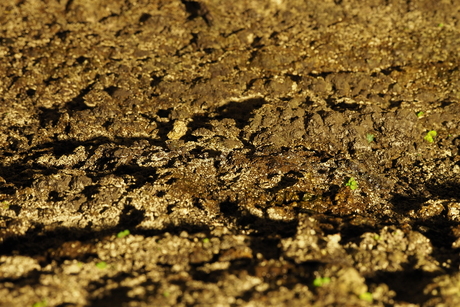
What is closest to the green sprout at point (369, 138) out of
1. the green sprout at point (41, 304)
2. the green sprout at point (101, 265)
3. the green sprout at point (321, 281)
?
the green sprout at point (321, 281)

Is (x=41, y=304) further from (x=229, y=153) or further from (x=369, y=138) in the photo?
(x=369, y=138)

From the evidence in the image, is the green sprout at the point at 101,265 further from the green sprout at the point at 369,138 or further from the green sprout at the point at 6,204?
the green sprout at the point at 369,138

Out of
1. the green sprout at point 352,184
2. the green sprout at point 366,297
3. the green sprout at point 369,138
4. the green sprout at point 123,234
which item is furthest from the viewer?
the green sprout at point 369,138

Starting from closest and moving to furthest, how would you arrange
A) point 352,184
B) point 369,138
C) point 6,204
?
1. point 6,204
2. point 352,184
3. point 369,138

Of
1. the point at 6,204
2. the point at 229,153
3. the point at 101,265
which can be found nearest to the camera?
the point at 101,265

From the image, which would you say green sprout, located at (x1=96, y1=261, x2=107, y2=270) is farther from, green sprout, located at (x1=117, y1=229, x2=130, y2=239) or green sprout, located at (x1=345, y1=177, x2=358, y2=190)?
green sprout, located at (x1=345, y1=177, x2=358, y2=190)

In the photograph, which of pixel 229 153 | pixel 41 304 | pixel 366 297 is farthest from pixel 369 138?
pixel 41 304

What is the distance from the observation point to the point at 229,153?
611 centimetres

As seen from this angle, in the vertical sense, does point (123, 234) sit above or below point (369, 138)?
below

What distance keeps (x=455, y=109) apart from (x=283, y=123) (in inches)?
104

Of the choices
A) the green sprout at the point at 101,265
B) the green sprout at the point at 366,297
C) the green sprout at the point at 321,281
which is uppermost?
the green sprout at the point at 321,281

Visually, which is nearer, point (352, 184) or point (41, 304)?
point (41, 304)

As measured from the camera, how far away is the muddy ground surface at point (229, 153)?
435 cm

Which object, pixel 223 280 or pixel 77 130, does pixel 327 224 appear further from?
pixel 77 130
